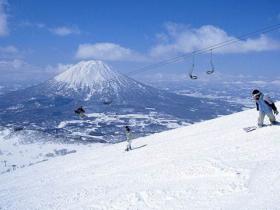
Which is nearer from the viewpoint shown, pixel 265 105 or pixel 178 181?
pixel 178 181

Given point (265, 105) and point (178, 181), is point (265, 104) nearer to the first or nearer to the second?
point (265, 105)

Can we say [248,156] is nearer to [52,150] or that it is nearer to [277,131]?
[277,131]

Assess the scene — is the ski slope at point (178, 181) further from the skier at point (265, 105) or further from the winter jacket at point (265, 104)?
the winter jacket at point (265, 104)

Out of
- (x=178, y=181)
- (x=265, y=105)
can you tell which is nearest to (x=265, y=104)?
(x=265, y=105)

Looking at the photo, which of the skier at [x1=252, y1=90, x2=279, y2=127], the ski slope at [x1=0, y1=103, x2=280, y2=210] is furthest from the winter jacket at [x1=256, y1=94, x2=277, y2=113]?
the ski slope at [x1=0, y1=103, x2=280, y2=210]

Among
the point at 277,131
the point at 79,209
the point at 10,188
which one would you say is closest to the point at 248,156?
the point at 277,131

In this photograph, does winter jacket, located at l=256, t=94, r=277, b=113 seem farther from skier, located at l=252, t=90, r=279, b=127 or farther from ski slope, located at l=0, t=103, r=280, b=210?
ski slope, located at l=0, t=103, r=280, b=210
